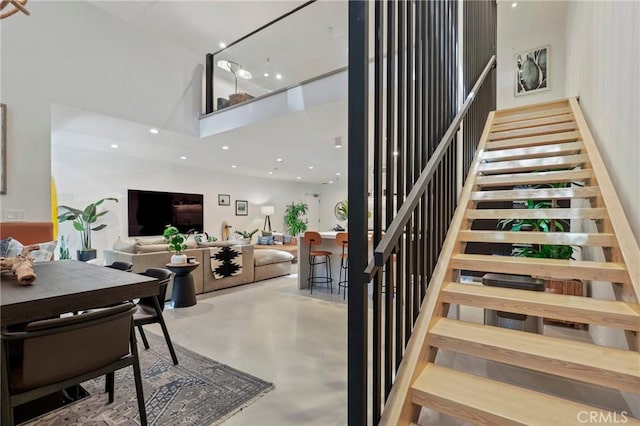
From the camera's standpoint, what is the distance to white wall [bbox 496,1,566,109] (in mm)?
5594

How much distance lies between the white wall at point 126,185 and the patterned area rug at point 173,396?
551 centimetres

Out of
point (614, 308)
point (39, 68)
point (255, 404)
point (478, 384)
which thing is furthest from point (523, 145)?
point (39, 68)

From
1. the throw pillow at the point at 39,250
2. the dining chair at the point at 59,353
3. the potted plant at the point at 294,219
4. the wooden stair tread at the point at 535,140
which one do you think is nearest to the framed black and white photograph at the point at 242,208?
the potted plant at the point at 294,219

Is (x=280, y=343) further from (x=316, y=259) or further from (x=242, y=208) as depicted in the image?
(x=242, y=208)

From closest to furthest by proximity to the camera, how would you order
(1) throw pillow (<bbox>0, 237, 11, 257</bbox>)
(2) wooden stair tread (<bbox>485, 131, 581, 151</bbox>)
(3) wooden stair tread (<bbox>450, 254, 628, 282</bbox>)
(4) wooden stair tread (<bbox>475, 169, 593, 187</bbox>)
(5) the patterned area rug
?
(3) wooden stair tread (<bbox>450, 254, 628, 282</bbox>) < (5) the patterned area rug < (4) wooden stair tread (<bbox>475, 169, 593, 187</bbox>) < (1) throw pillow (<bbox>0, 237, 11, 257</bbox>) < (2) wooden stair tread (<bbox>485, 131, 581, 151</bbox>)

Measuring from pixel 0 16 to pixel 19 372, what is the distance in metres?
2.06

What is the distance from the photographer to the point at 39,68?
3873mm

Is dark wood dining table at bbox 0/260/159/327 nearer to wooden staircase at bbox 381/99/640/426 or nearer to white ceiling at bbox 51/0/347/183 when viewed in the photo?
wooden staircase at bbox 381/99/640/426

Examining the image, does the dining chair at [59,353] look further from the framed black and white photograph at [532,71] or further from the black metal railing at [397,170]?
the framed black and white photograph at [532,71]

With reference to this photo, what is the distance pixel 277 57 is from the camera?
5680 mm

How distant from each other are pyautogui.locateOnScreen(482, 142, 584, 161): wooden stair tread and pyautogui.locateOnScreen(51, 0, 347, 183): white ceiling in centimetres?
191

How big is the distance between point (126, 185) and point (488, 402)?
26.5 feet

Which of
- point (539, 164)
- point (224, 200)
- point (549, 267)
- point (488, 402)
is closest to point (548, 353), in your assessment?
point (488, 402)
